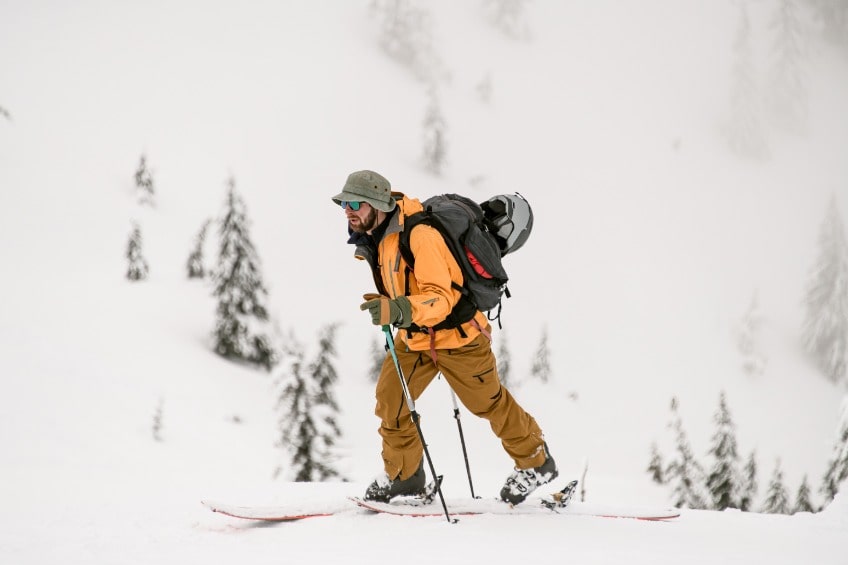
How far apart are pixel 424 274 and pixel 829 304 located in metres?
38.7

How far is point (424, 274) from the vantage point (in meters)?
3.84

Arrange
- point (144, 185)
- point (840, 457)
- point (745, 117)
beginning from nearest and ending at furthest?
point (840, 457)
point (144, 185)
point (745, 117)

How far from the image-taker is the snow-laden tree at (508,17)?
55.2 m

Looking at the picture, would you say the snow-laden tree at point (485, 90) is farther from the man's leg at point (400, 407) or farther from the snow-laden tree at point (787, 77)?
the man's leg at point (400, 407)

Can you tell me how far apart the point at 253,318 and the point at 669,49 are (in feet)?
193

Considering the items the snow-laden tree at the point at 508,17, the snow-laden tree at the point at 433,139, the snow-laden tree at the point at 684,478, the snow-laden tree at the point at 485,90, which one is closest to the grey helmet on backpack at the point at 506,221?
the snow-laden tree at the point at 684,478

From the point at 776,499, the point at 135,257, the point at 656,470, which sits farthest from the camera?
the point at 135,257

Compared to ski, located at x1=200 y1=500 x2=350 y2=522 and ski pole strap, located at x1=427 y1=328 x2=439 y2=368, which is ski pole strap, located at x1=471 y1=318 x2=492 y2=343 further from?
ski, located at x1=200 y1=500 x2=350 y2=522

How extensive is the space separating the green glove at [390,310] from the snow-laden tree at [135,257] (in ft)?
56.7

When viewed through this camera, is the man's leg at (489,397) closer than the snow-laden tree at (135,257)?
Yes

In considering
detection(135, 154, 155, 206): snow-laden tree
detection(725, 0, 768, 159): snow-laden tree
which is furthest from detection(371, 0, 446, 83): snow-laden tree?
detection(135, 154, 155, 206): snow-laden tree

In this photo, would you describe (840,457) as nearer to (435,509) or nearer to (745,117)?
(435,509)

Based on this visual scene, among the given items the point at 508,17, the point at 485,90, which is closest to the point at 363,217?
the point at 485,90

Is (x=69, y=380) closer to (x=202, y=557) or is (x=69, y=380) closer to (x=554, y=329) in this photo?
(x=202, y=557)
